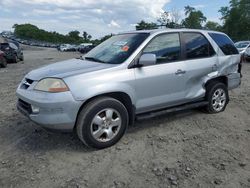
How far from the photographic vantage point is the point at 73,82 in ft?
13.6

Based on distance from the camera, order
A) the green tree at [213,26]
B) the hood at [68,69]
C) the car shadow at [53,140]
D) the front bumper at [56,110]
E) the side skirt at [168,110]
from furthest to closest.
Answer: the green tree at [213,26] → the side skirt at [168,110] → the car shadow at [53,140] → the hood at [68,69] → the front bumper at [56,110]

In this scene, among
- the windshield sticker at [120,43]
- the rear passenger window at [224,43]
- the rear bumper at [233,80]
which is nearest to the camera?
the windshield sticker at [120,43]

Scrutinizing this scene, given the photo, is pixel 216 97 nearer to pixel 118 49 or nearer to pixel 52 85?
pixel 118 49

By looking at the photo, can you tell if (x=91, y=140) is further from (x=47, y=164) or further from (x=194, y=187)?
(x=194, y=187)

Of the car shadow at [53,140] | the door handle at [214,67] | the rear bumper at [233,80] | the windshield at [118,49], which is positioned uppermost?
the windshield at [118,49]

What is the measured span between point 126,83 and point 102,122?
0.69 meters

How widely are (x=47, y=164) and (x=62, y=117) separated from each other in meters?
0.65

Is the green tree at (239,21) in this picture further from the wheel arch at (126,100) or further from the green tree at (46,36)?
the wheel arch at (126,100)

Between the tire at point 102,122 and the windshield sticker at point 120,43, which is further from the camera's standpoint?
the windshield sticker at point 120,43

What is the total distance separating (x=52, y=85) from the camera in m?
4.17

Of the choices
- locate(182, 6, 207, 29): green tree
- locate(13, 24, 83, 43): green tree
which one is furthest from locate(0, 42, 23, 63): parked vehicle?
locate(13, 24, 83, 43): green tree

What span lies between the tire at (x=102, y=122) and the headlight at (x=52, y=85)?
1.39 feet

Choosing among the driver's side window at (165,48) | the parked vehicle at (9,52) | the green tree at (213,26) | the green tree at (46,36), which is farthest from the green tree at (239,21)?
the driver's side window at (165,48)

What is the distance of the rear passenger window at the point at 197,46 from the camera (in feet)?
18.0
